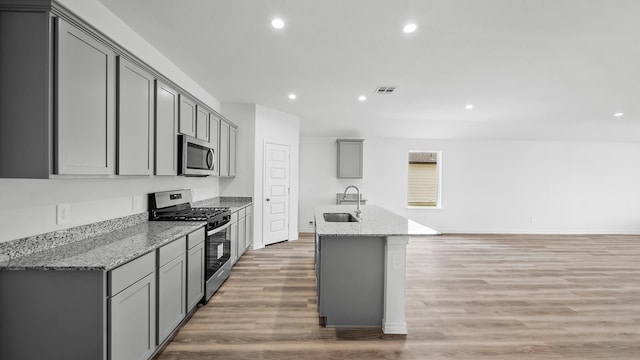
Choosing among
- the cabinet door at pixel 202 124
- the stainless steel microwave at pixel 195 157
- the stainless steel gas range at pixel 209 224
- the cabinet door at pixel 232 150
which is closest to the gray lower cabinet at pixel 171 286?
the stainless steel gas range at pixel 209 224

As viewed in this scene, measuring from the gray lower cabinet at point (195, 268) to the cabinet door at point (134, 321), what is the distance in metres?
0.56

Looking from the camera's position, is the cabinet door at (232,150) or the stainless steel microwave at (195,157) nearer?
the stainless steel microwave at (195,157)

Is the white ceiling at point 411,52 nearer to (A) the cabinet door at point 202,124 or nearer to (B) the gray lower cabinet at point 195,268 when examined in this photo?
(A) the cabinet door at point 202,124

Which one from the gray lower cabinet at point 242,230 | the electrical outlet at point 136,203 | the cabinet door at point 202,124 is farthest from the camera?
the gray lower cabinet at point 242,230

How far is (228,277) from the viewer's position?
3.82 m

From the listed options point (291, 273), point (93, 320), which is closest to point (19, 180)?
point (93, 320)

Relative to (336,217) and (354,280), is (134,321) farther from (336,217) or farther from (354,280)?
(336,217)

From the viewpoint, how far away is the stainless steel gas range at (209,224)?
9.95ft

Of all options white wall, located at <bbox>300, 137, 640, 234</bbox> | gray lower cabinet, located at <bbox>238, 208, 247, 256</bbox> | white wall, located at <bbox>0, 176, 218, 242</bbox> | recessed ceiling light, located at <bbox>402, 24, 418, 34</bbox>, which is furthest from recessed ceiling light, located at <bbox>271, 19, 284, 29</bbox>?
white wall, located at <bbox>300, 137, 640, 234</bbox>

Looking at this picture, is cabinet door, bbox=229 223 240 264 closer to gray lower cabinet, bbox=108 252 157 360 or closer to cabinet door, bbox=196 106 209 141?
cabinet door, bbox=196 106 209 141

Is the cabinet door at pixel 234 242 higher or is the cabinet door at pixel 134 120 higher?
the cabinet door at pixel 134 120

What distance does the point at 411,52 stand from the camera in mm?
3084

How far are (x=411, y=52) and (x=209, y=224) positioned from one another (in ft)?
9.41

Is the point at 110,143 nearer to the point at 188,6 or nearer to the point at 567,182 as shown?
the point at 188,6
